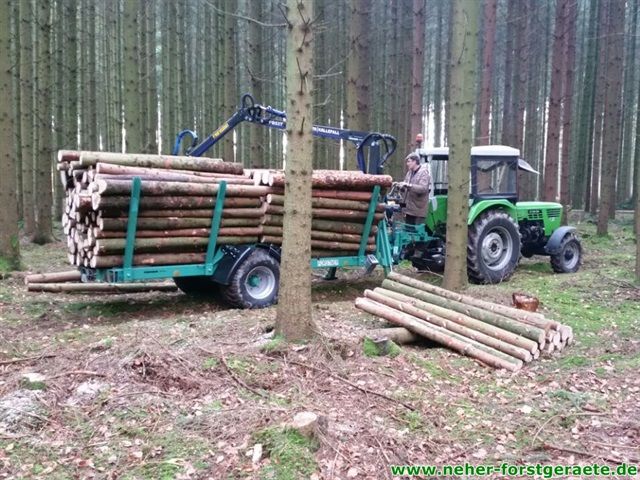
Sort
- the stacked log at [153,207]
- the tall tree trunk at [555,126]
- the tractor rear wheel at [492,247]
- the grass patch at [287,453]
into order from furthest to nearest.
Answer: the tall tree trunk at [555,126] → the tractor rear wheel at [492,247] → the stacked log at [153,207] → the grass patch at [287,453]

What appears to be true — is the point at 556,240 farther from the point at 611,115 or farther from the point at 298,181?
the point at 611,115

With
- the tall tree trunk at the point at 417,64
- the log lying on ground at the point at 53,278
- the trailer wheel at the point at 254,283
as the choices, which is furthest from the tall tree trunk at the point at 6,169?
the tall tree trunk at the point at 417,64

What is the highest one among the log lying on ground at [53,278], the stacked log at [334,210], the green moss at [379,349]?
the stacked log at [334,210]

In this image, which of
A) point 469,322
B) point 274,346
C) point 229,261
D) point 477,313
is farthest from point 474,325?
point 229,261

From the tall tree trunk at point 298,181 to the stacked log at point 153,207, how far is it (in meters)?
2.63

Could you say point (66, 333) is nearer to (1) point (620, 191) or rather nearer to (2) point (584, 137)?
(2) point (584, 137)

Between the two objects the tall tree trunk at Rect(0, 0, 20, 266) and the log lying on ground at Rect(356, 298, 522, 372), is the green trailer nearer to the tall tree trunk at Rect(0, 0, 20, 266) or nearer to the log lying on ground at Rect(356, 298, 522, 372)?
the log lying on ground at Rect(356, 298, 522, 372)

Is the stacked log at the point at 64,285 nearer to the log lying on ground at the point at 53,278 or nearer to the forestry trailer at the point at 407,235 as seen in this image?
the log lying on ground at the point at 53,278

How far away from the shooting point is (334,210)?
9.24 metres

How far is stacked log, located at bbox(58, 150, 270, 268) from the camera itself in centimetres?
729

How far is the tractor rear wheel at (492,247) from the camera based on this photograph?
1028 centimetres

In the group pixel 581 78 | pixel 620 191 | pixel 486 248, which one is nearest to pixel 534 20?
pixel 581 78

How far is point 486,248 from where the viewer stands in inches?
416

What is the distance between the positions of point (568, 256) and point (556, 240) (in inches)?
19.5
